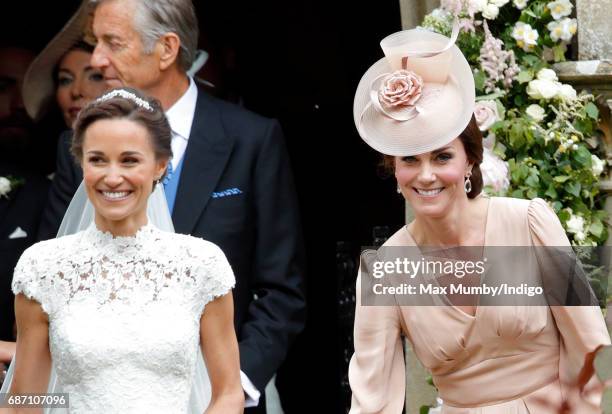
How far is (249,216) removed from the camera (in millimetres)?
5160

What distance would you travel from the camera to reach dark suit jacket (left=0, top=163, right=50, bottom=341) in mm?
5656

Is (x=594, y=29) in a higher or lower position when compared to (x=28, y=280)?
higher

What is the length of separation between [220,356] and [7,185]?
2.24 meters

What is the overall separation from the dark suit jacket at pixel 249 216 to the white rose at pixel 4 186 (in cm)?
65

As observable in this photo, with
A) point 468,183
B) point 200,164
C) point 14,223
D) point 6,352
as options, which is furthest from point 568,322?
point 14,223

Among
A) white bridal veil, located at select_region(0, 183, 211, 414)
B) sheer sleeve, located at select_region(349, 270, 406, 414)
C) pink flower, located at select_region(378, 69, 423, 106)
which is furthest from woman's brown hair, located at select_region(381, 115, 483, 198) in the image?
white bridal veil, located at select_region(0, 183, 211, 414)

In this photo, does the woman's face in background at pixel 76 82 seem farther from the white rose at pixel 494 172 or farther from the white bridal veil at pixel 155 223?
the white rose at pixel 494 172

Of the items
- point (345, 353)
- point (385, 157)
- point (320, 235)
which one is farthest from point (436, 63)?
point (320, 235)

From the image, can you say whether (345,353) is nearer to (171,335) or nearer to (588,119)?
(588,119)

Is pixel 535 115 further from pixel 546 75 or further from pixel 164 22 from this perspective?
pixel 164 22

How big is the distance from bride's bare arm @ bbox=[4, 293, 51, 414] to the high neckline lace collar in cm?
27

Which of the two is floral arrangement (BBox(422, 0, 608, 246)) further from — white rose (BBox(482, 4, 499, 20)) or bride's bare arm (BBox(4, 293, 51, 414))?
bride's bare arm (BBox(4, 293, 51, 414))

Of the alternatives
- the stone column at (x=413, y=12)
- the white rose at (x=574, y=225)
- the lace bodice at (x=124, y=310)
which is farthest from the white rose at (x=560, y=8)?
the lace bodice at (x=124, y=310)

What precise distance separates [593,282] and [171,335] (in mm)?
1699
